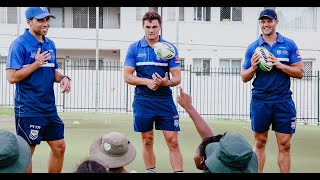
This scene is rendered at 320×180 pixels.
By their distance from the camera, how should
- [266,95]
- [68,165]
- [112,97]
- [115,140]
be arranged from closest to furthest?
1. [115,140]
2. [266,95]
3. [68,165]
4. [112,97]

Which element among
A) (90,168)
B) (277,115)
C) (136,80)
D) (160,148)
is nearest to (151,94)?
(136,80)

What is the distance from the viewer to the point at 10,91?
79.1 ft

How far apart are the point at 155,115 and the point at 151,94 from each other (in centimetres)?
25

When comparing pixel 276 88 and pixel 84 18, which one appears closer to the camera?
pixel 276 88

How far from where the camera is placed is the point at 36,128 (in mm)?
6387

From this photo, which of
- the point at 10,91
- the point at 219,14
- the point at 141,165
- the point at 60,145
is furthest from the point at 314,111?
Result: the point at 60,145

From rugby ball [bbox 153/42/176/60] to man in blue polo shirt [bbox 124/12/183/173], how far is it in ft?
0.23

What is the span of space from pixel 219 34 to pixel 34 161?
19856 mm

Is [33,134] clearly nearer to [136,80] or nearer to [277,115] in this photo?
[136,80]

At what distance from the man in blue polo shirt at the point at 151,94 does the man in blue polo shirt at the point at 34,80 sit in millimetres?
1011

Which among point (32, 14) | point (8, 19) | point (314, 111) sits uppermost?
point (8, 19)

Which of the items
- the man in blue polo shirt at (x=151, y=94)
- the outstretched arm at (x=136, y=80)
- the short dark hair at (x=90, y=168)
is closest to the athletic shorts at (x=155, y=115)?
the man in blue polo shirt at (x=151, y=94)

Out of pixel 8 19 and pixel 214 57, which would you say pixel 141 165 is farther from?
pixel 8 19

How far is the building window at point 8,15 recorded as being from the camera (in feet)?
96.4
